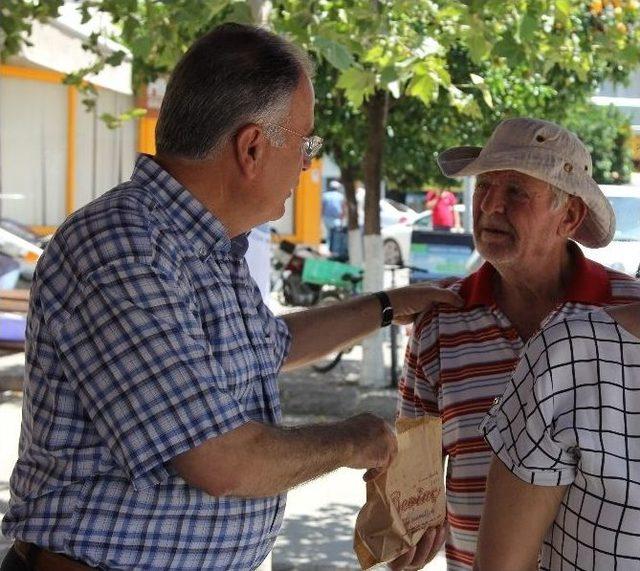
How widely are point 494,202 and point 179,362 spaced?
1140 millimetres

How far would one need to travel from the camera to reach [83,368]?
192cm

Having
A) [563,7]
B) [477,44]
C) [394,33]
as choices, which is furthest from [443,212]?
[477,44]

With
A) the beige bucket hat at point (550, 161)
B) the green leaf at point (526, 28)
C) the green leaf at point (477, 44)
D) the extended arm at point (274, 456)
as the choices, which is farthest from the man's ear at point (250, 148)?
the green leaf at point (477, 44)

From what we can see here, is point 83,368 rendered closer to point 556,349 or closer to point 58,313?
point 58,313

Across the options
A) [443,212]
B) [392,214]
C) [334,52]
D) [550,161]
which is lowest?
[392,214]

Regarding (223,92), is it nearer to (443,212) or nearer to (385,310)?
(385,310)

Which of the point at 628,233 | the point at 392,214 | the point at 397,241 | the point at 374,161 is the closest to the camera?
the point at 628,233

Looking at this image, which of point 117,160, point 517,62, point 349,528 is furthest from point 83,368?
point 117,160

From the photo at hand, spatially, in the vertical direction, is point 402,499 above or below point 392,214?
above

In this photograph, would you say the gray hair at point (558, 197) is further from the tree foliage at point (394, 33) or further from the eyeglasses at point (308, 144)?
the tree foliage at point (394, 33)

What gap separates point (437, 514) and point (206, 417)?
0.77 metres

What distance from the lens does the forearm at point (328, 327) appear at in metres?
2.79

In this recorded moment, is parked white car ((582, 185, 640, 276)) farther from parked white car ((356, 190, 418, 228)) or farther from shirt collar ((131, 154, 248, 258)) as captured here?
parked white car ((356, 190, 418, 228))

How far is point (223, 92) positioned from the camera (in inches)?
82.4
